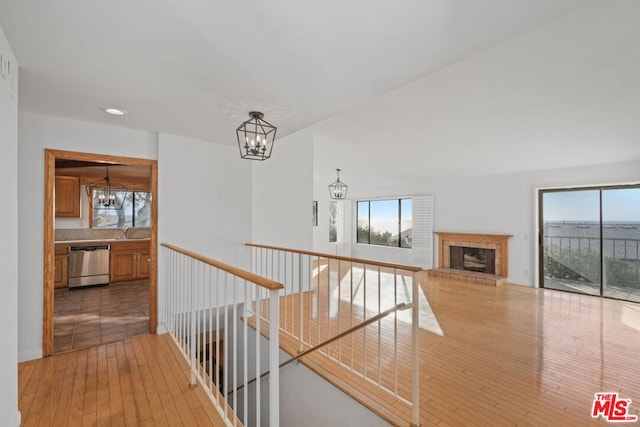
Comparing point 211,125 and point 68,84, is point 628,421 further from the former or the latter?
point 68,84

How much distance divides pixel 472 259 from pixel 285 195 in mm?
4700

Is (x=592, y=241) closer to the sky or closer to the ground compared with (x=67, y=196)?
closer to the ground

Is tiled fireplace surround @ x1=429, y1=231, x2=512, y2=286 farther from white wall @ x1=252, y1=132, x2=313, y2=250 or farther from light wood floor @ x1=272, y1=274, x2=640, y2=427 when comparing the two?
white wall @ x1=252, y1=132, x2=313, y2=250

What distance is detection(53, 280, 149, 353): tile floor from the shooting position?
3240 mm

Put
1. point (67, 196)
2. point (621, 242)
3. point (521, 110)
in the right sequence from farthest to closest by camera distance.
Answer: point (67, 196) → point (621, 242) → point (521, 110)

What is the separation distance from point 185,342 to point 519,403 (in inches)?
117

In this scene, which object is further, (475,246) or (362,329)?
(475,246)

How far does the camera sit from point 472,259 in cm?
666

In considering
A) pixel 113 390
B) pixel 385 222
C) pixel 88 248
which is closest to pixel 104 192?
pixel 88 248

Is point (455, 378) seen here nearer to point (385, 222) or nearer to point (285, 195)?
point (285, 195)

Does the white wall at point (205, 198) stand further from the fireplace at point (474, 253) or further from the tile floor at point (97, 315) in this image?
the fireplace at point (474, 253)

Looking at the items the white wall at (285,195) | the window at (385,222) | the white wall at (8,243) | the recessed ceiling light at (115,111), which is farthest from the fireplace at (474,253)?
the white wall at (8,243)

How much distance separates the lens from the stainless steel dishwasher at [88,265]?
520cm

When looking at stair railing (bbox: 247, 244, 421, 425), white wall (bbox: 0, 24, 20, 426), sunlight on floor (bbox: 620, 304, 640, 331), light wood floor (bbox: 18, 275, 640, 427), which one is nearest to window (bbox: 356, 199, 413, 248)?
stair railing (bbox: 247, 244, 421, 425)
